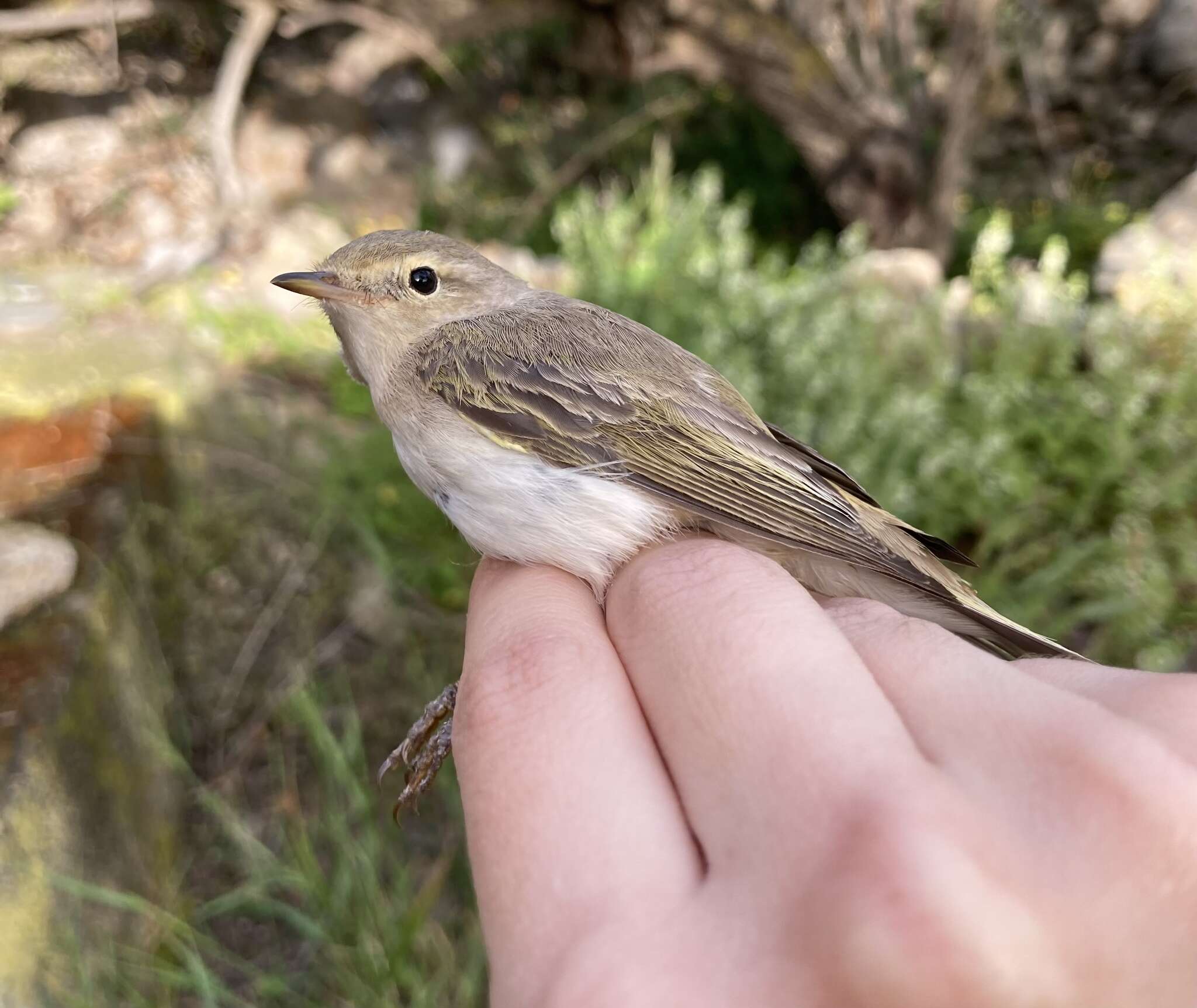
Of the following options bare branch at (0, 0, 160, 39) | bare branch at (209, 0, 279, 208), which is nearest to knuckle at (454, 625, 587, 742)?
bare branch at (0, 0, 160, 39)

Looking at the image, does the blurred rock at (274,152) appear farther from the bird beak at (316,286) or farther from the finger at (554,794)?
the finger at (554,794)

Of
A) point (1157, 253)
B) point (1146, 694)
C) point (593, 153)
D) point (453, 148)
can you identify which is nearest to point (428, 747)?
point (1146, 694)

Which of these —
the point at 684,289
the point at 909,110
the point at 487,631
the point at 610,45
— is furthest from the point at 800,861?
the point at 610,45

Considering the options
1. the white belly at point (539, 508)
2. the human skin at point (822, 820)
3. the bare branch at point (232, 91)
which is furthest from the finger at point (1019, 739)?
the bare branch at point (232, 91)

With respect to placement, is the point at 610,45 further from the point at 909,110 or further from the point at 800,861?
the point at 800,861

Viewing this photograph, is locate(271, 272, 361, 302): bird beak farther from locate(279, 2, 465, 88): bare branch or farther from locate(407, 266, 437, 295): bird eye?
locate(279, 2, 465, 88): bare branch

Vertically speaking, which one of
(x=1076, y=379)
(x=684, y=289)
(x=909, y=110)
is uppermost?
(x=909, y=110)
